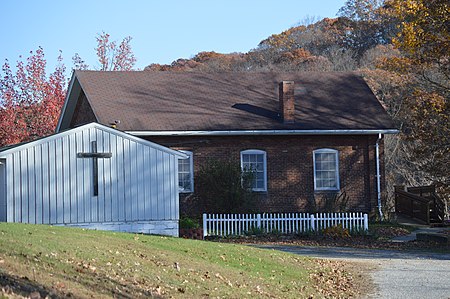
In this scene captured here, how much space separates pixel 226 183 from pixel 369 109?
750 cm

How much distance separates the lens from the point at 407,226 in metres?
30.3

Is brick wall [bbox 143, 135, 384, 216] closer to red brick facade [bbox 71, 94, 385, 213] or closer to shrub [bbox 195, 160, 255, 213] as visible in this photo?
red brick facade [bbox 71, 94, 385, 213]

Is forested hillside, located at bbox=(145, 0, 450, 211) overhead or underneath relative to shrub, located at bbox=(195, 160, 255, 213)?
overhead

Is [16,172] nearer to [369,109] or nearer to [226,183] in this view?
[226,183]

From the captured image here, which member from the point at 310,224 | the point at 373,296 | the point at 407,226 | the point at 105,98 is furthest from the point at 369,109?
the point at 373,296

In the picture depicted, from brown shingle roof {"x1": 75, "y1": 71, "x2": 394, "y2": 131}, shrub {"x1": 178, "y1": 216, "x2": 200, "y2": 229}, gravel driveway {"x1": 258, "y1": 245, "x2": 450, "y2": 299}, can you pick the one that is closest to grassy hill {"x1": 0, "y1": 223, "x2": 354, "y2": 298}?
gravel driveway {"x1": 258, "y1": 245, "x2": 450, "y2": 299}

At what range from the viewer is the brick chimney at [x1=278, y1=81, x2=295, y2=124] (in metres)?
30.9

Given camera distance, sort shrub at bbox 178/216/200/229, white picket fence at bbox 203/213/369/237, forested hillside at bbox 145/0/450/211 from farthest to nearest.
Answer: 1. white picket fence at bbox 203/213/369/237
2. shrub at bbox 178/216/200/229
3. forested hillside at bbox 145/0/450/211

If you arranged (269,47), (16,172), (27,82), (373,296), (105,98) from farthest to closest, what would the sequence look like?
(269,47) < (27,82) < (105,98) < (16,172) < (373,296)

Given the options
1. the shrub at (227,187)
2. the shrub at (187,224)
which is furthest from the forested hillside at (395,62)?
the shrub at (187,224)

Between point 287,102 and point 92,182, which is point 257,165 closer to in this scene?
point 287,102

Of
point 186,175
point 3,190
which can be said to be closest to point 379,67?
point 186,175

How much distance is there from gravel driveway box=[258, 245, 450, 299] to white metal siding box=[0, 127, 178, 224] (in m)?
4.26

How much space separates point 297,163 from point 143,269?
1825 centimetres
